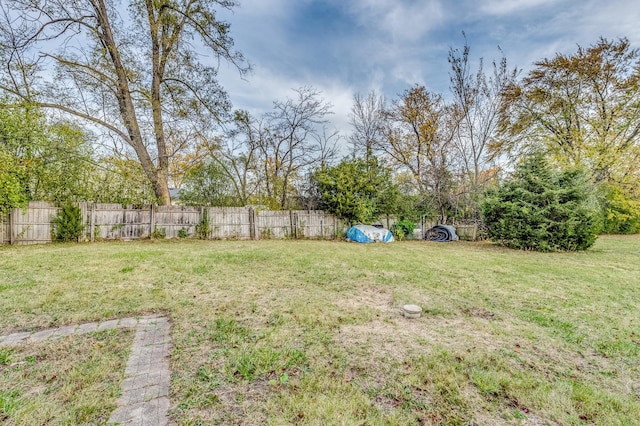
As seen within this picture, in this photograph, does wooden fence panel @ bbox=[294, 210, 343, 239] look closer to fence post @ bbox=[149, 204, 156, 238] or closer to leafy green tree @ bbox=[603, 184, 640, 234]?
fence post @ bbox=[149, 204, 156, 238]

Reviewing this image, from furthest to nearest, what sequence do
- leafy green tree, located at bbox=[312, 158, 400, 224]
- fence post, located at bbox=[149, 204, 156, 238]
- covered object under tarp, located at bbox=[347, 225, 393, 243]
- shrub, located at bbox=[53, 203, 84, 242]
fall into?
leafy green tree, located at bbox=[312, 158, 400, 224] < covered object under tarp, located at bbox=[347, 225, 393, 243] < fence post, located at bbox=[149, 204, 156, 238] < shrub, located at bbox=[53, 203, 84, 242]

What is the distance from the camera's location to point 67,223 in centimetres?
848

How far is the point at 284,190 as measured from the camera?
13352mm

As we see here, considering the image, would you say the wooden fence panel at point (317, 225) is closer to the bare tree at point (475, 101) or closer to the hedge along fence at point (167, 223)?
the hedge along fence at point (167, 223)

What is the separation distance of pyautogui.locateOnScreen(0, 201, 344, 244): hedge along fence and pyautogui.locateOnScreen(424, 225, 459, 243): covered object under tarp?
4.02 metres

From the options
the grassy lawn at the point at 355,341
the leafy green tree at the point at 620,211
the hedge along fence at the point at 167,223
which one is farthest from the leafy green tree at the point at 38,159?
the leafy green tree at the point at 620,211

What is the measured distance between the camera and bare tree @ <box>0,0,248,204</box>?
8.57m

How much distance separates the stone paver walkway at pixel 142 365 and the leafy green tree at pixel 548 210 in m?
9.73

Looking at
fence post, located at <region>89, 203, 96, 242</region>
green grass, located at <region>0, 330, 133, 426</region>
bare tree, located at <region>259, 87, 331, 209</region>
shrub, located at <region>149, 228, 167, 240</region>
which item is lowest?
green grass, located at <region>0, 330, 133, 426</region>

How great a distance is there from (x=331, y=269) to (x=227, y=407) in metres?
3.89

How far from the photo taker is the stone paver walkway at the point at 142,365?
149 cm

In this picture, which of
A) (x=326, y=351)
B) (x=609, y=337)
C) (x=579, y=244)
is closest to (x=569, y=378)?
(x=609, y=337)

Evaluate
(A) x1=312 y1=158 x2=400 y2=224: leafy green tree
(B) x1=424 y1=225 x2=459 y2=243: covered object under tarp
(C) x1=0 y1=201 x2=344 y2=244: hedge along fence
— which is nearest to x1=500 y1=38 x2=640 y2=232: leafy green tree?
(B) x1=424 y1=225 x2=459 y2=243: covered object under tarp

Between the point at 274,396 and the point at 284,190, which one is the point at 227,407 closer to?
the point at 274,396
